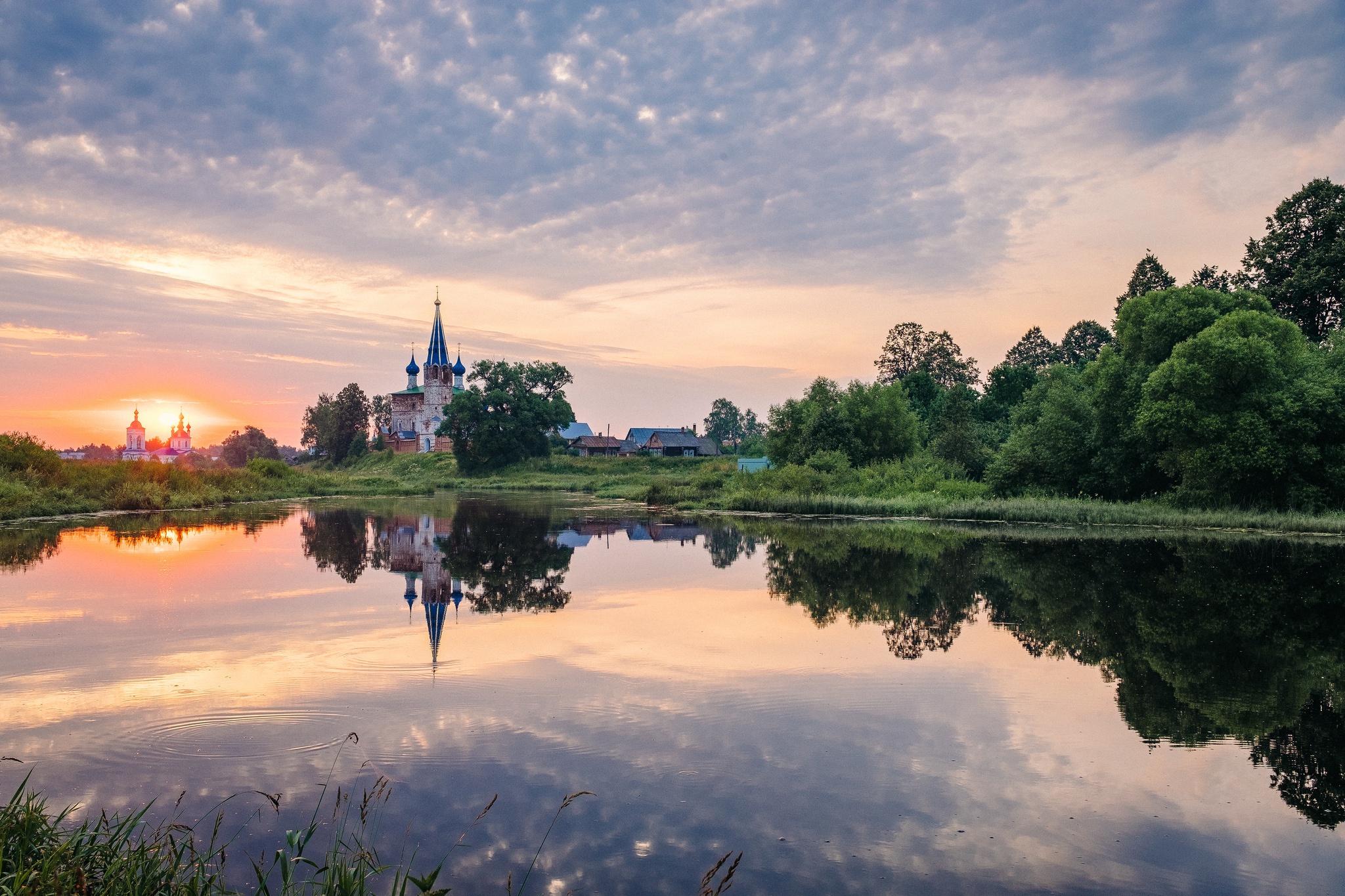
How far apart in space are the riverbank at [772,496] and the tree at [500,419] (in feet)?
76.1

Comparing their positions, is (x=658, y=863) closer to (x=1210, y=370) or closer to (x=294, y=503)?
(x=1210, y=370)


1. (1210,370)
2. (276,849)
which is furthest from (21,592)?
(1210,370)

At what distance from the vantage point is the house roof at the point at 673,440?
11438cm

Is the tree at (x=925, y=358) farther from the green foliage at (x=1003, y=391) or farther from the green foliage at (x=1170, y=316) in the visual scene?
the green foliage at (x=1170, y=316)

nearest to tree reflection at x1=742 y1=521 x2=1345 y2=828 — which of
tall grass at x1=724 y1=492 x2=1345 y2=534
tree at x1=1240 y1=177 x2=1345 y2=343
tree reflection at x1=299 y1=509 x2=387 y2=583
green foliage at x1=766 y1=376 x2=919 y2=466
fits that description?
tall grass at x1=724 y1=492 x2=1345 y2=534

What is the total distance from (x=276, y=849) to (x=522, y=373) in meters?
93.4

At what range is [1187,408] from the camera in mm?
30859

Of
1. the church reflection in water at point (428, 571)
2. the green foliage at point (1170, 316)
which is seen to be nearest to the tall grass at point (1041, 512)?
the green foliage at point (1170, 316)

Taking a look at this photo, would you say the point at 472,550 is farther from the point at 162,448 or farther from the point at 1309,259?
the point at 162,448

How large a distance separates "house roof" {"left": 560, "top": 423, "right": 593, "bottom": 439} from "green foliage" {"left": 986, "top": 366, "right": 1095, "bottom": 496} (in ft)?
289

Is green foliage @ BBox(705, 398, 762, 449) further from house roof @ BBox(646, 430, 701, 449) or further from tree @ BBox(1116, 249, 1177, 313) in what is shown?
tree @ BBox(1116, 249, 1177, 313)

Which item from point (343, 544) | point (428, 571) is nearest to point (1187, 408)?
point (428, 571)

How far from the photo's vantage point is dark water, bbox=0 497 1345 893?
5.94 m

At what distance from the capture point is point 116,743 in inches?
306
